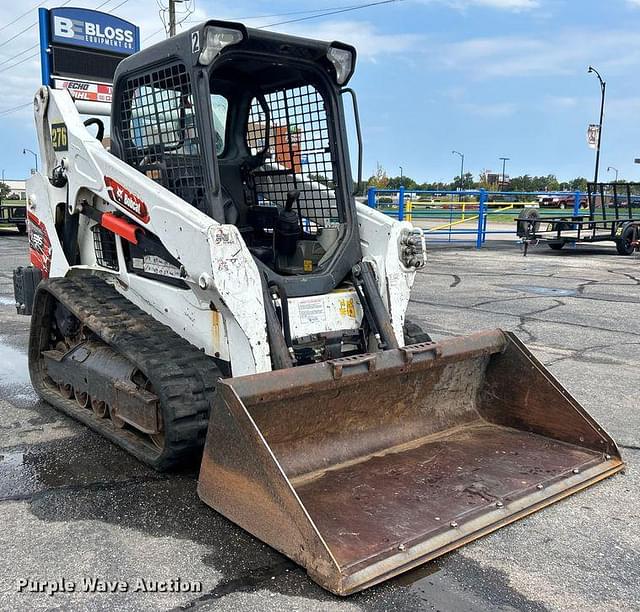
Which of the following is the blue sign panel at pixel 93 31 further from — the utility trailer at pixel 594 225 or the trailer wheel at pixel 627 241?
the trailer wheel at pixel 627 241

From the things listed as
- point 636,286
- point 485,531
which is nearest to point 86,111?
point 485,531

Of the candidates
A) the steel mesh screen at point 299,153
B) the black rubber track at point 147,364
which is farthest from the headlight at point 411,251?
the black rubber track at point 147,364

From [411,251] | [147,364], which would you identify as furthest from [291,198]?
[147,364]

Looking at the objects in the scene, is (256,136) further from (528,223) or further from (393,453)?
(528,223)

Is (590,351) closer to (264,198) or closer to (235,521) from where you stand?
(264,198)

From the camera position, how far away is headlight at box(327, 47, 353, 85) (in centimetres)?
455

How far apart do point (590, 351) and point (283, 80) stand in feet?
13.5

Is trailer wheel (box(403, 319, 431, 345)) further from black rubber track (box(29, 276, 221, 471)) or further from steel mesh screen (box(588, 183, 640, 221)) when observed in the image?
steel mesh screen (box(588, 183, 640, 221))

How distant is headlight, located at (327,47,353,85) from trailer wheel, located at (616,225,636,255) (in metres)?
14.0

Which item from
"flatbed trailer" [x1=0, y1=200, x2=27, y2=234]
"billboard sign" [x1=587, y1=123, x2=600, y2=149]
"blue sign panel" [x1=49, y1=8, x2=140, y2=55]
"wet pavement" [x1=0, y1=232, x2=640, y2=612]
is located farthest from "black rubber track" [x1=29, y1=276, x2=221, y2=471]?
"billboard sign" [x1=587, y1=123, x2=600, y2=149]

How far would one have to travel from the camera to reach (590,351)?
23.0ft

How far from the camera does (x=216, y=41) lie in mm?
3941

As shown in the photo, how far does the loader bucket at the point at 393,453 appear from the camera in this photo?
3.02 metres

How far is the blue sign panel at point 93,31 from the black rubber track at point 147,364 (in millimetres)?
9458
